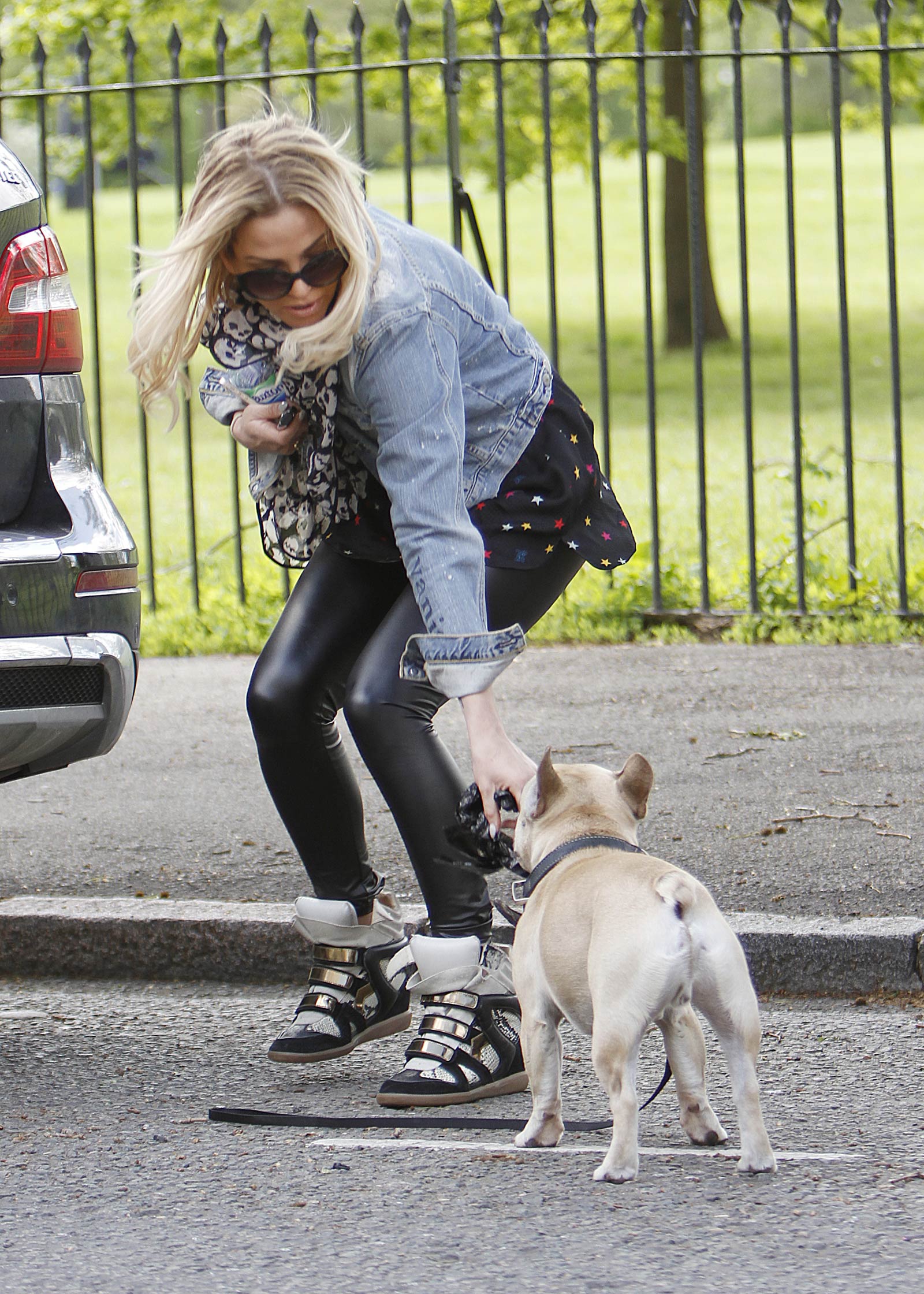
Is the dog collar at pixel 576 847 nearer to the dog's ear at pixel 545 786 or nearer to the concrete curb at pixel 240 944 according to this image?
the dog's ear at pixel 545 786

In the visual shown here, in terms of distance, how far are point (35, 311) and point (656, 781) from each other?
2524mm

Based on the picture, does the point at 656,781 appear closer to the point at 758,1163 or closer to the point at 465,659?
the point at 465,659

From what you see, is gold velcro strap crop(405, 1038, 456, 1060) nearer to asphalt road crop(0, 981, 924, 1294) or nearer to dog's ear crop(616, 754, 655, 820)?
asphalt road crop(0, 981, 924, 1294)

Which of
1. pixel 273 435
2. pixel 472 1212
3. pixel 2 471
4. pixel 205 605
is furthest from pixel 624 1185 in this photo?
pixel 205 605

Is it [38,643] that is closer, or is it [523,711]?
[38,643]

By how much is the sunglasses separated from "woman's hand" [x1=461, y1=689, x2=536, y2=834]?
796 millimetres

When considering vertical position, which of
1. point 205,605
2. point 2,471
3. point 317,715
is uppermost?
point 2,471

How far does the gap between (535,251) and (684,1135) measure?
27.6 m

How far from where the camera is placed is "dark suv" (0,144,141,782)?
3420 mm

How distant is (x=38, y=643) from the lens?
342cm

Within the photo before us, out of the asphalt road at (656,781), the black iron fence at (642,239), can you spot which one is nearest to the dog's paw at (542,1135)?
the asphalt road at (656,781)

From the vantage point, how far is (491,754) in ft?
9.91

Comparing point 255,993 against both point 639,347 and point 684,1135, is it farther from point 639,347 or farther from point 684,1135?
point 639,347

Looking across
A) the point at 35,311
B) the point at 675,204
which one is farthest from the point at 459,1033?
the point at 675,204
